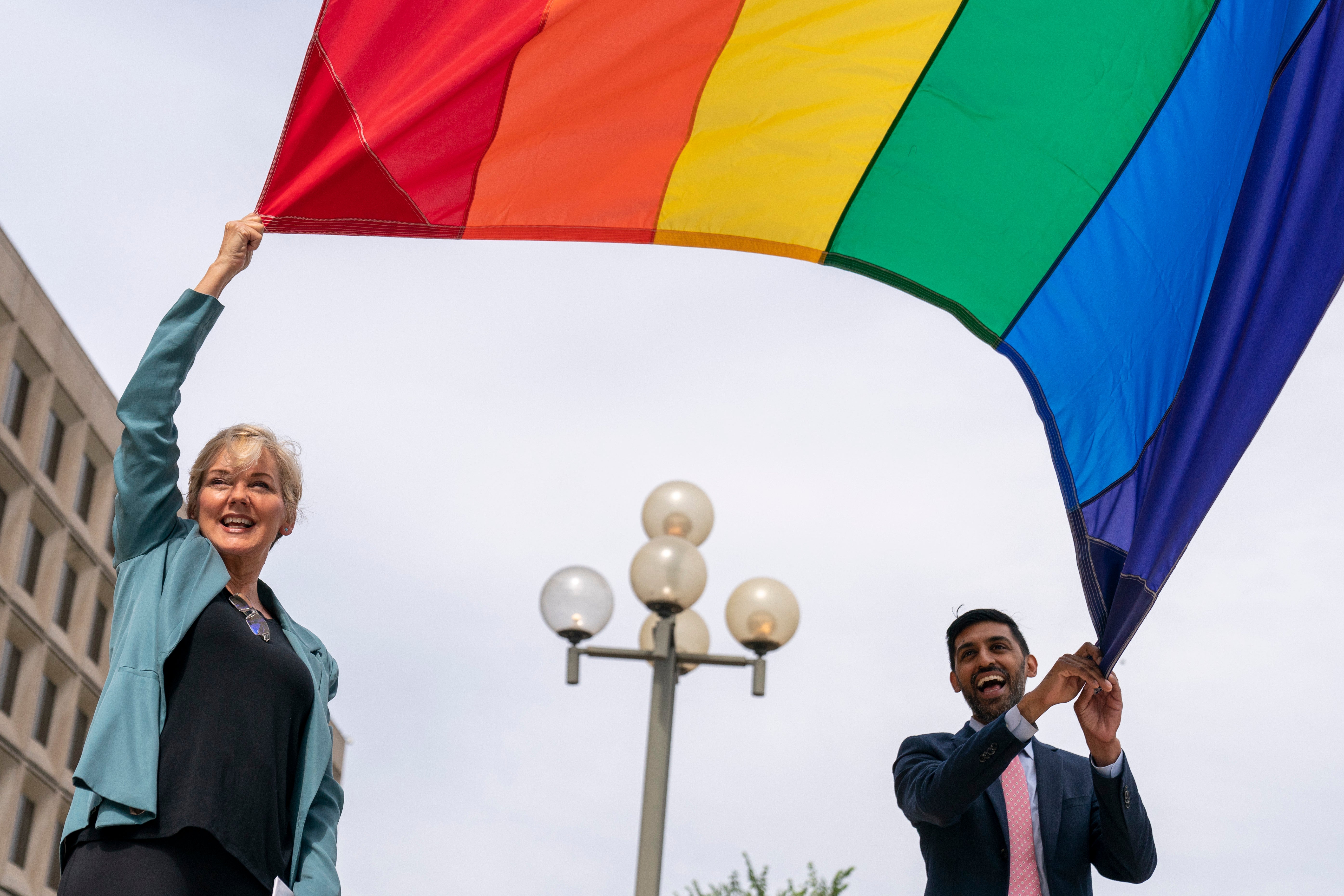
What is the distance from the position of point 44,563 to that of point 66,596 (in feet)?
5.10

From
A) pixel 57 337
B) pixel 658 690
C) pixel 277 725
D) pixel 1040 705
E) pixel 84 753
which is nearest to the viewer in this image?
pixel 84 753

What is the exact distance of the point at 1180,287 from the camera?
14.4ft

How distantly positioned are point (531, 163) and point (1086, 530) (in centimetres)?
199

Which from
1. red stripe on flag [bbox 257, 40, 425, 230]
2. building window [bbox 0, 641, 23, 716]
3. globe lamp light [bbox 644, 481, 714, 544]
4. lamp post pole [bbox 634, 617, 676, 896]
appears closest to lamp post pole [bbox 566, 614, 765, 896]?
lamp post pole [bbox 634, 617, 676, 896]

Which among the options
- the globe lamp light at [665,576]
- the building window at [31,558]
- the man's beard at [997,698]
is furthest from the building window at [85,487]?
the man's beard at [997,698]

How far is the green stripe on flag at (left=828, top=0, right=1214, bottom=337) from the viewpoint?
446 cm

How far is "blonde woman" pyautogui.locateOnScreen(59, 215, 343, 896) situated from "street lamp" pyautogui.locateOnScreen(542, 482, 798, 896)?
6.25 metres

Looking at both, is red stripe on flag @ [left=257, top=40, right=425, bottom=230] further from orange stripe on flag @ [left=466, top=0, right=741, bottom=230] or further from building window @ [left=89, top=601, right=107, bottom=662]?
building window @ [left=89, top=601, right=107, bottom=662]

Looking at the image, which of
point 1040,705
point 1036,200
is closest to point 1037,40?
point 1036,200

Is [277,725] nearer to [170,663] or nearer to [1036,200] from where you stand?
[170,663]

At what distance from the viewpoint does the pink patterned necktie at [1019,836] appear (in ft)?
13.4

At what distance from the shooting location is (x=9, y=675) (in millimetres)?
30125

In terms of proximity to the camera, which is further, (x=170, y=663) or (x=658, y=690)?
(x=658, y=690)

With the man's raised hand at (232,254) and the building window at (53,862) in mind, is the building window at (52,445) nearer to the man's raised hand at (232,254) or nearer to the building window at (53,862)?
the building window at (53,862)
